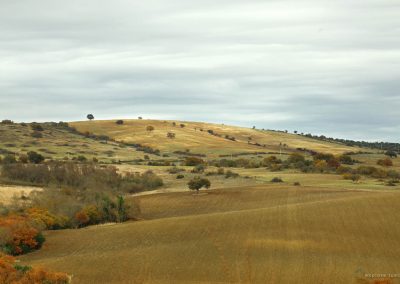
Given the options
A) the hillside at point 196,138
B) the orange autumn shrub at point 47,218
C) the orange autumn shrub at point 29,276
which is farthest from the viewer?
the hillside at point 196,138

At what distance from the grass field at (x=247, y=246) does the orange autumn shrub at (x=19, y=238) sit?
1015 millimetres

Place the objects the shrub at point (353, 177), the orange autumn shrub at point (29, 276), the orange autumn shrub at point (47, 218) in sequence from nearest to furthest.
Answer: the orange autumn shrub at point (29, 276) < the orange autumn shrub at point (47, 218) < the shrub at point (353, 177)

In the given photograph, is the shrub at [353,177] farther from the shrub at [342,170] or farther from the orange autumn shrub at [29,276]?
the orange autumn shrub at [29,276]

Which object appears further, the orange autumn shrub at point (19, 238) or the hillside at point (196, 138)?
the hillside at point (196, 138)

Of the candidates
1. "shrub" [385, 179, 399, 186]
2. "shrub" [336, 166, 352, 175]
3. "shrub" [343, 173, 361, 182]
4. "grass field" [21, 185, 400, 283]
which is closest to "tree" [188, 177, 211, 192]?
"grass field" [21, 185, 400, 283]

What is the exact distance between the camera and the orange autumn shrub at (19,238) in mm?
42094

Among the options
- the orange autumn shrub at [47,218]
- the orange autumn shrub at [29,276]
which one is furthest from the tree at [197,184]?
the orange autumn shrub at [29,276]

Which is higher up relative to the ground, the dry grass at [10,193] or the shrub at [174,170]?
the shrub at [174,170]

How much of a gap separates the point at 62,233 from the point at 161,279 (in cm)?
2042

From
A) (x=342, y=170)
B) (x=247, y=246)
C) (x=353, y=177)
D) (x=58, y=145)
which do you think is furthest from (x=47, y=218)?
(x=58, y=145)

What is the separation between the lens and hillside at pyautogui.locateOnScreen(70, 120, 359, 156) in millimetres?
152600

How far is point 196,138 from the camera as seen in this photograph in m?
167

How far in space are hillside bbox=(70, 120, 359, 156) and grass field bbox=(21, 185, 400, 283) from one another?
8842 centimetres

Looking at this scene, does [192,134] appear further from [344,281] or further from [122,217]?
[344,281]
